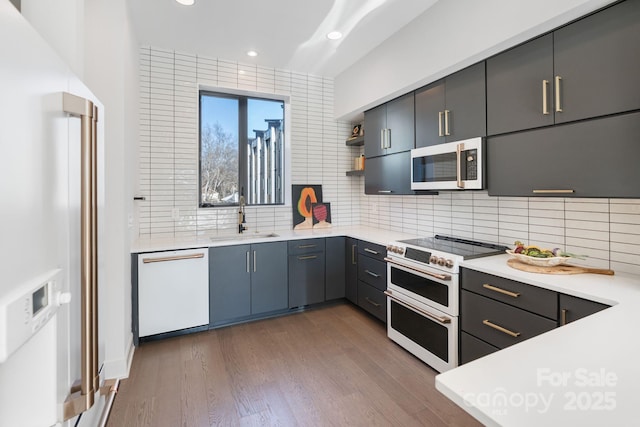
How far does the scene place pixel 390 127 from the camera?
3.17 meters

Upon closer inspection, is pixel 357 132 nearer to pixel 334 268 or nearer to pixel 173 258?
pixel 334 268

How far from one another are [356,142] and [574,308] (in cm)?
293

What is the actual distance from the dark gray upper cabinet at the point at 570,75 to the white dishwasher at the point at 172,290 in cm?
261

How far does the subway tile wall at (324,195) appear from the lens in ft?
6.39

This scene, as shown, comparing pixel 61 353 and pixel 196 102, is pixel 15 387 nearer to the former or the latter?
pixel 61 353

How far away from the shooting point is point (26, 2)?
100 cm

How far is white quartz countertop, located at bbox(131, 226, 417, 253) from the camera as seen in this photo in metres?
2.77

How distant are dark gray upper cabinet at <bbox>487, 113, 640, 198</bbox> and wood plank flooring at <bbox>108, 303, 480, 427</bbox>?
4.65 ft

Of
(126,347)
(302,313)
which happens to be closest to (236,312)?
(302,313)

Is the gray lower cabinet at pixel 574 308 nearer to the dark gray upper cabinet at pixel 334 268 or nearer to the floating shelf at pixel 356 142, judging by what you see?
the dark gray upper cabinet at pixel 334 268

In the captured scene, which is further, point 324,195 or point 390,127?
point 324,195

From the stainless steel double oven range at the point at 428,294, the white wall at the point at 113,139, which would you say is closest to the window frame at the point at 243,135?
the white wall at the point at 113,139

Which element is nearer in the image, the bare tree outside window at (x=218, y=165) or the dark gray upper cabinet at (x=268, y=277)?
the dark gray upper cabinet at (x=268, y=277)

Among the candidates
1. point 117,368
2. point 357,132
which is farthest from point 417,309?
point 357,132
